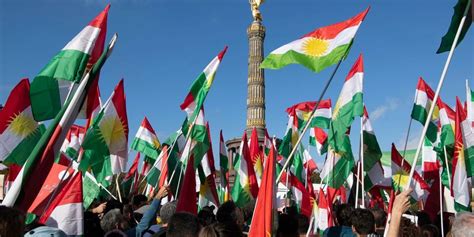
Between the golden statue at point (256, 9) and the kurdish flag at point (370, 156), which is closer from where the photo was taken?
the kurdish flag at point (370, 156)

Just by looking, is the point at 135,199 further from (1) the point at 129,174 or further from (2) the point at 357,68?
(1) the point at 129,174

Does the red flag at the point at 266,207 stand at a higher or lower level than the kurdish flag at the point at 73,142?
lower

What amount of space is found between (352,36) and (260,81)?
35067 mm

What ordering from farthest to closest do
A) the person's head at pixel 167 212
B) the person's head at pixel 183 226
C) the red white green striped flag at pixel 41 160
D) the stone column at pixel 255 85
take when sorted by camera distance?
the stone column at pixel 255 85
the person's head at pixel 167 212
the red white green striped flag at pixel 41 160
the person's head at pixel 183 226

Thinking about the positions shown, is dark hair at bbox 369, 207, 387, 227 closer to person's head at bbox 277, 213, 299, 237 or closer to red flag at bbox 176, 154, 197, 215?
person's head at bbox 277, 213, 299, 237

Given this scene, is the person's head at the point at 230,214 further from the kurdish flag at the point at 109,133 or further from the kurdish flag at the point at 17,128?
the kurdish flag at the point at 109,133

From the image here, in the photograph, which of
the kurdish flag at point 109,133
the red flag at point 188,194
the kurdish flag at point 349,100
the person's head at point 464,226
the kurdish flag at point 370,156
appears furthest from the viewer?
the kurdish flag at point 370,156

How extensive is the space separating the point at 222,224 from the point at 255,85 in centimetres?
3751

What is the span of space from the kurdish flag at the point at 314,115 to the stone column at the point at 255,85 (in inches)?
1109

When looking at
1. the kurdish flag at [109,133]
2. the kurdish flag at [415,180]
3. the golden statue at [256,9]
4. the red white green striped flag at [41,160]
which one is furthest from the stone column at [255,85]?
the red white green striped flag at [41,160]

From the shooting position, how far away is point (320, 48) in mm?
5043

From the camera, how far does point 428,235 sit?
3998 mm

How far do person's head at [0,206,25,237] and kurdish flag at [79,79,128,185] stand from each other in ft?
12.0

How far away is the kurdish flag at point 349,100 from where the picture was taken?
6.71 meters
